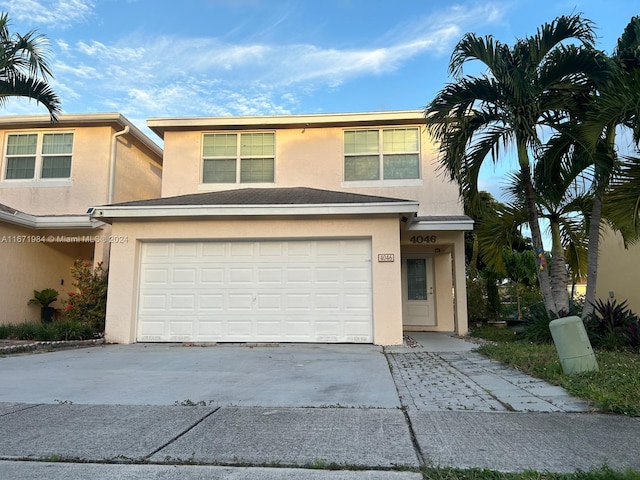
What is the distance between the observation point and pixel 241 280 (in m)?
10.2

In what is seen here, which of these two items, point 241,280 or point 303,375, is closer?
point 303,375

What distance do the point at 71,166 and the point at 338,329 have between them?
30.6 ft

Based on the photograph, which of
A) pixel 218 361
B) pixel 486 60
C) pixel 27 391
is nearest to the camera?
pixel 27 391

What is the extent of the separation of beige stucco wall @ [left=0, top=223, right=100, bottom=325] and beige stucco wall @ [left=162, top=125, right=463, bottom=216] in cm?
296

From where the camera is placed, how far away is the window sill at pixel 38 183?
13172 mm

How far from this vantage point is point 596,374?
5504 mm

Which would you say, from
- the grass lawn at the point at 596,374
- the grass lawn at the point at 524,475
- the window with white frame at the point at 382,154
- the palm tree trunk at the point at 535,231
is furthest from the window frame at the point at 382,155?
the grass lawn at the point at 524,475

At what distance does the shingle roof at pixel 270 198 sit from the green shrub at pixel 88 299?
2325mm

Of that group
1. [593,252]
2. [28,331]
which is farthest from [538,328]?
[28,331]

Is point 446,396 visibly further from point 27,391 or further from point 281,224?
point 281,224

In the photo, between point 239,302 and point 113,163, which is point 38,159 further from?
point 239,302

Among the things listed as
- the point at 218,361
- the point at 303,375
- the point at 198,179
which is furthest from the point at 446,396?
the point at 198,179

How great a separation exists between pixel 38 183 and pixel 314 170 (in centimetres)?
804

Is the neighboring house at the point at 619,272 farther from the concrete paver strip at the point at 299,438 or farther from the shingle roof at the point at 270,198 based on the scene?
the concrete paver strip at the point at 299,438
